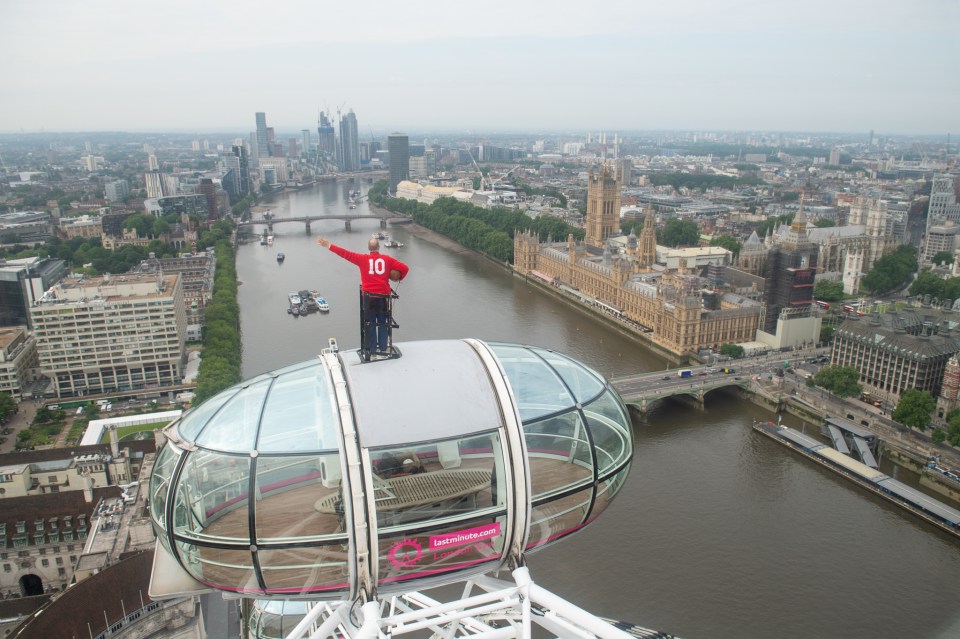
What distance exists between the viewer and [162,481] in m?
1.80

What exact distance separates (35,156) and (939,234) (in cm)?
7112

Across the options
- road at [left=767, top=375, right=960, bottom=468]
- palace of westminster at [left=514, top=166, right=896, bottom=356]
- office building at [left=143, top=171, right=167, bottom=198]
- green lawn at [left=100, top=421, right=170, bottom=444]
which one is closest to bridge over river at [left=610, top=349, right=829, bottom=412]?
road at [left=767, top=375, right=960, bottom=468]

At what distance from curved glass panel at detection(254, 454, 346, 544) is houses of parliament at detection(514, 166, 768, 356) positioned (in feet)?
43.4

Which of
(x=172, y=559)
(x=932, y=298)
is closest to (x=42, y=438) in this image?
(x=172, y=559)

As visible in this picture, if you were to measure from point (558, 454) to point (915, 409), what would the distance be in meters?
10.3

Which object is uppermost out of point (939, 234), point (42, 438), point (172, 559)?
point (172, 559)

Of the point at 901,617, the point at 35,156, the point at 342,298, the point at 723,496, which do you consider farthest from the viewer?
the point at 35,156

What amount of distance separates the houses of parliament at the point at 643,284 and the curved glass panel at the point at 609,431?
12662 millimetres

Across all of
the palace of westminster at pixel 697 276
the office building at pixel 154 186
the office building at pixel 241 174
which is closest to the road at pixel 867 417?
the palace of westminster at pixel 697 276

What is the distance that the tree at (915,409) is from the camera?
10148 millimetres

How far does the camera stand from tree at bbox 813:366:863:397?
11.4m

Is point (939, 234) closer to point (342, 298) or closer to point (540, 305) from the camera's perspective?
point (540, 305)

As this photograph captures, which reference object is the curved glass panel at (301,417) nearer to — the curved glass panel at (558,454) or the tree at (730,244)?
the curved glass panel at (558,454)

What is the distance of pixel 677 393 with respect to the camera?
38.2 feet
